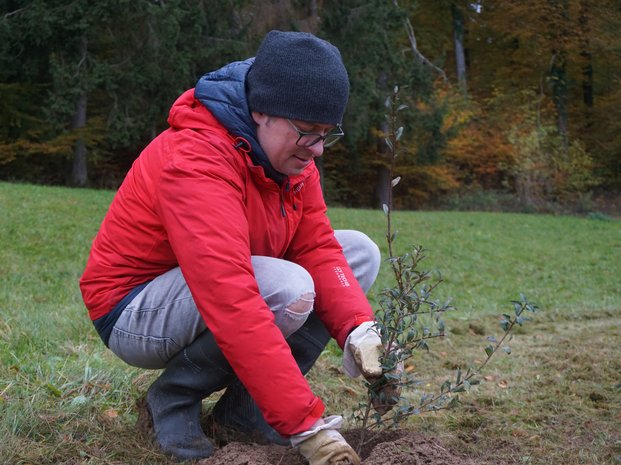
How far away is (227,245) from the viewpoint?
7.02 ft

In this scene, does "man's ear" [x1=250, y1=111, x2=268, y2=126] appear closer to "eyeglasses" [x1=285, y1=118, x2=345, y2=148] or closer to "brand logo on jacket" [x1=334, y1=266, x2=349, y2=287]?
"eyeglasses" [x1=285, y1=118, x2=345, y2=148]

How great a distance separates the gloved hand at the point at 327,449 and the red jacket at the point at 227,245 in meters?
0.05

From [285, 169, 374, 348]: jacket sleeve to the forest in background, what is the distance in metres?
15.2

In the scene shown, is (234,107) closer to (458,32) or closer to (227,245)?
(227,245)

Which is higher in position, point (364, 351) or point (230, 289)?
point (230, 289)

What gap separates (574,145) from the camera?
25453mm

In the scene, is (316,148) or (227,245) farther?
(316,148)

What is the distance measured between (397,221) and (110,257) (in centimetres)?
1326

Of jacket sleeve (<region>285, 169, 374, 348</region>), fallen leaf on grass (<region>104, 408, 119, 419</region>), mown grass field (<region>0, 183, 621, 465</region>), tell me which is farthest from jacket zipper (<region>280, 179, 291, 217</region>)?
fallen leaf on grass (<region>104, 408, 119, 419</region>)

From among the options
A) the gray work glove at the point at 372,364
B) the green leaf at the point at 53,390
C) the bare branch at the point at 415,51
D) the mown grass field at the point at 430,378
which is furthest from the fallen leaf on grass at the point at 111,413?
the bare branch at the point at 415,51

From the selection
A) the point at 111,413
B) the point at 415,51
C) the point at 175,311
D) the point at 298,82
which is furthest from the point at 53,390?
the point at 415,51

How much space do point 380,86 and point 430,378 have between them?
18.7 metres

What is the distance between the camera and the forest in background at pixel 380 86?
18547mm

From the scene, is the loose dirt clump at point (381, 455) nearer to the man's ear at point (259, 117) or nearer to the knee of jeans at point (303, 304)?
the knee of jeans at point (303, 304)
